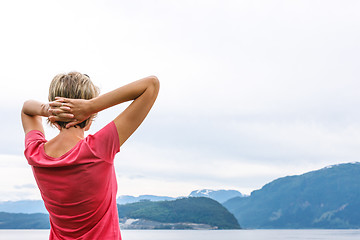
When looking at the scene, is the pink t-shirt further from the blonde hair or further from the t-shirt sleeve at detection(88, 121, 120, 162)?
the blonde hair

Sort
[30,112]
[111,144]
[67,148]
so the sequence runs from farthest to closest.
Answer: [30,112]
[67,148]
[111,144]

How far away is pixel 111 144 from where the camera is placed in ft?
6.65

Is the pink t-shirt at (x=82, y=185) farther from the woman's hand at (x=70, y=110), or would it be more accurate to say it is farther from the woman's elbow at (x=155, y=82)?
the woman's elbow at (x=155, y=82)

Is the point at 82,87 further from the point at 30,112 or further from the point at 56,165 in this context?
the point at 30,112

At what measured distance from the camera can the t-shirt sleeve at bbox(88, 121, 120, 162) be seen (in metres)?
2.02

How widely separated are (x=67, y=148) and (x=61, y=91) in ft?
0.90

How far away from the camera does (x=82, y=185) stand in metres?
2.11

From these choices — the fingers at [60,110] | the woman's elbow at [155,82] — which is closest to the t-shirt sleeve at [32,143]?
the fingers at [60,110]

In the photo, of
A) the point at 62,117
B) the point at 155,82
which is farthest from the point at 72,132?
the point at 155,82

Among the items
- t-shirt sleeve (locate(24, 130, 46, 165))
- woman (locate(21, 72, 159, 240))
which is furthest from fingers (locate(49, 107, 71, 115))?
t-shirt sleeve (locate(24, 130, 46, 165))

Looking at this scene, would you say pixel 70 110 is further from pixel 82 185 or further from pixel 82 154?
pixel 82 185

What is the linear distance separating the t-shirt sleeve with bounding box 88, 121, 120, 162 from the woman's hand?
0.12 m

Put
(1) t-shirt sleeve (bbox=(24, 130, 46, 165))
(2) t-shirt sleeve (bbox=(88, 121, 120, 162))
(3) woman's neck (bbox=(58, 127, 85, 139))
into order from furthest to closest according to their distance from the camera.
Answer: (1) t-shirt sleeve (bbox=(24, 130, 46, 165))
(3) woman's neck (bbox=(58, 127, 85, 139))
(2) t-shirt sleeve (bbox=(88, 121, 120, 162))

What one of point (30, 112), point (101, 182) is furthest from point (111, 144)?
point (30, 112)
